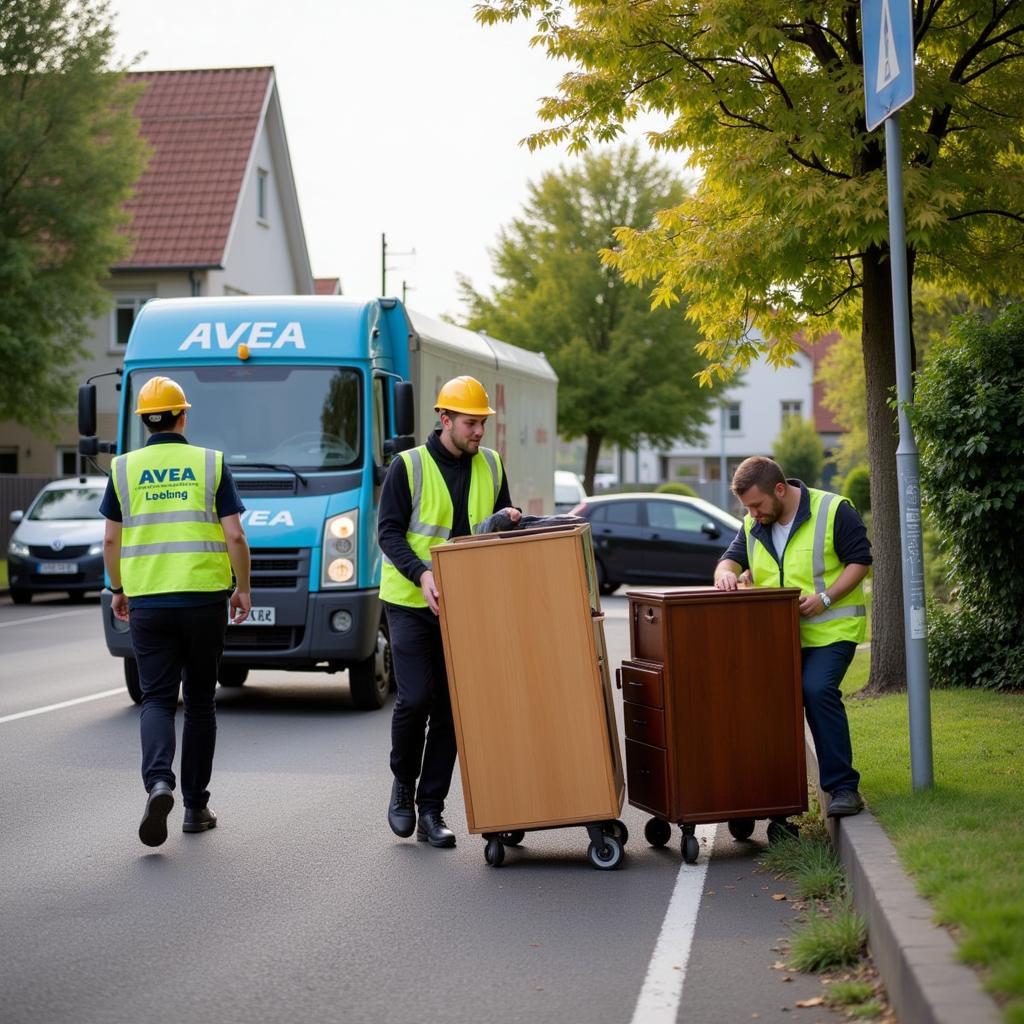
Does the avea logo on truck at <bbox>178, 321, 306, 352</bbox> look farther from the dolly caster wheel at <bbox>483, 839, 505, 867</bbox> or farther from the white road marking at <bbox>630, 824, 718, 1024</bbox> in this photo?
the white road marking at <bbox>630, 824, 718, 1024</bbox>

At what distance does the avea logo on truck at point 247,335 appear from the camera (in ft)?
40.8

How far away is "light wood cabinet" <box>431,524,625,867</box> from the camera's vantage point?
6.86 m

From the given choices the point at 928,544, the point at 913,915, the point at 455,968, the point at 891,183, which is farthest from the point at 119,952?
the point at 928,544

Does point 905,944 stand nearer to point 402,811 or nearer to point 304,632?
point 402,811

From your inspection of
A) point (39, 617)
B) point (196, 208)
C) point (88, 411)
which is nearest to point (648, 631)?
point (88, 411)

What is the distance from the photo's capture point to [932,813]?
21.4 feet

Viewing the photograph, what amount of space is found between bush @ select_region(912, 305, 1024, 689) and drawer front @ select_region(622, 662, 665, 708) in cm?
356

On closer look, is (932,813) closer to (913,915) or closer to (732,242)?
(913,915)

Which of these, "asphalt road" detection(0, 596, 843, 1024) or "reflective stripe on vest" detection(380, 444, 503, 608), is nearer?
"asphalt road" detection(0, 596, 843, 1024)

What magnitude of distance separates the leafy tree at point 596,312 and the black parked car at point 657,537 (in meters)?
23.0

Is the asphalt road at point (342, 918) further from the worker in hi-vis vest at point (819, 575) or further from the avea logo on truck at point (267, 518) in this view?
the avea logo on truck at point (267, 518)

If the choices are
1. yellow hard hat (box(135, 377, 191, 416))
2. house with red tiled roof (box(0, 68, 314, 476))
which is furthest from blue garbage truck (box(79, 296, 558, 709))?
house with red tiled roof (box(0, 68, 314, 476))

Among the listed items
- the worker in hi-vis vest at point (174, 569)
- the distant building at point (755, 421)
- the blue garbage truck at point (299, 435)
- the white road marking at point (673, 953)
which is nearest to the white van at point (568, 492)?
the blue garbage truck at point (299, 435)

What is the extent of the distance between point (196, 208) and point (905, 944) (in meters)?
37.5
